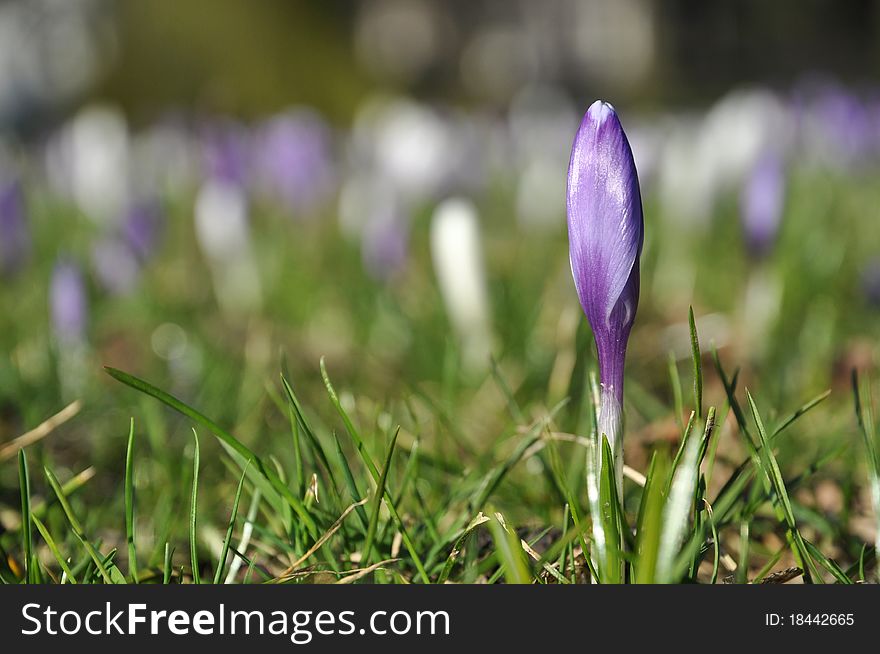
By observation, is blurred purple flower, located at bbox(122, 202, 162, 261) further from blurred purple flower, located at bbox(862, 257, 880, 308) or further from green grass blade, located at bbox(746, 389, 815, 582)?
green grass blade, located at bbox(746, 389, 815, 582)

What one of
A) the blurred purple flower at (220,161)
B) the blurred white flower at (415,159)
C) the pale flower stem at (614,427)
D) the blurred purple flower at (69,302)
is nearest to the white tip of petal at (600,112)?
the pale flower stem at (614,427)

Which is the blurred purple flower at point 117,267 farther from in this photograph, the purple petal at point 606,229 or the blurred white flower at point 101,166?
the purple petal at point 606,229

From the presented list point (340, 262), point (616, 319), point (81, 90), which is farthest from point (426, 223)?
point (81, 90)

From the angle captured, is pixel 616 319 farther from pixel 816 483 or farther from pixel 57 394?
pixel 57 394

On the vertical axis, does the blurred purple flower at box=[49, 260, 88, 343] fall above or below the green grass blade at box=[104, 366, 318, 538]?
above


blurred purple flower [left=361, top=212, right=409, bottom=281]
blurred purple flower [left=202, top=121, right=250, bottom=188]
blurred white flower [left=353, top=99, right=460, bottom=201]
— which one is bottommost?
blurred purple flower [left=361, top=212, right=409, bottom=281]

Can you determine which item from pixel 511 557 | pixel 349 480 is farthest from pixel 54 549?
pixel 511 557

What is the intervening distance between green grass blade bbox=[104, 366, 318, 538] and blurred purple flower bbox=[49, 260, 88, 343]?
3.60 feet

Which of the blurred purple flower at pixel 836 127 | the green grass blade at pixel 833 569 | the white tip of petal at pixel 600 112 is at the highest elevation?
the blurred purple flower at pixel 836 127

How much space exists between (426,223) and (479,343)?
8.50 feet

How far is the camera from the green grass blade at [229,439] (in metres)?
1.11

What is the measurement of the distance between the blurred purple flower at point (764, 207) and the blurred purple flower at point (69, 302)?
1.50 meters

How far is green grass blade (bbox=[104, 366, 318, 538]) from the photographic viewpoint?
43.6 inches

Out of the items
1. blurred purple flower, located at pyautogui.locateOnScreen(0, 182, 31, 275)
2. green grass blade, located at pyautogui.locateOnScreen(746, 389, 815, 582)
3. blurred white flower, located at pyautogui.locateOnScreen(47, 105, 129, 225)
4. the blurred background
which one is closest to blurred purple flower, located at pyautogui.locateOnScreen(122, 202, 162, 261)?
the blurred background
